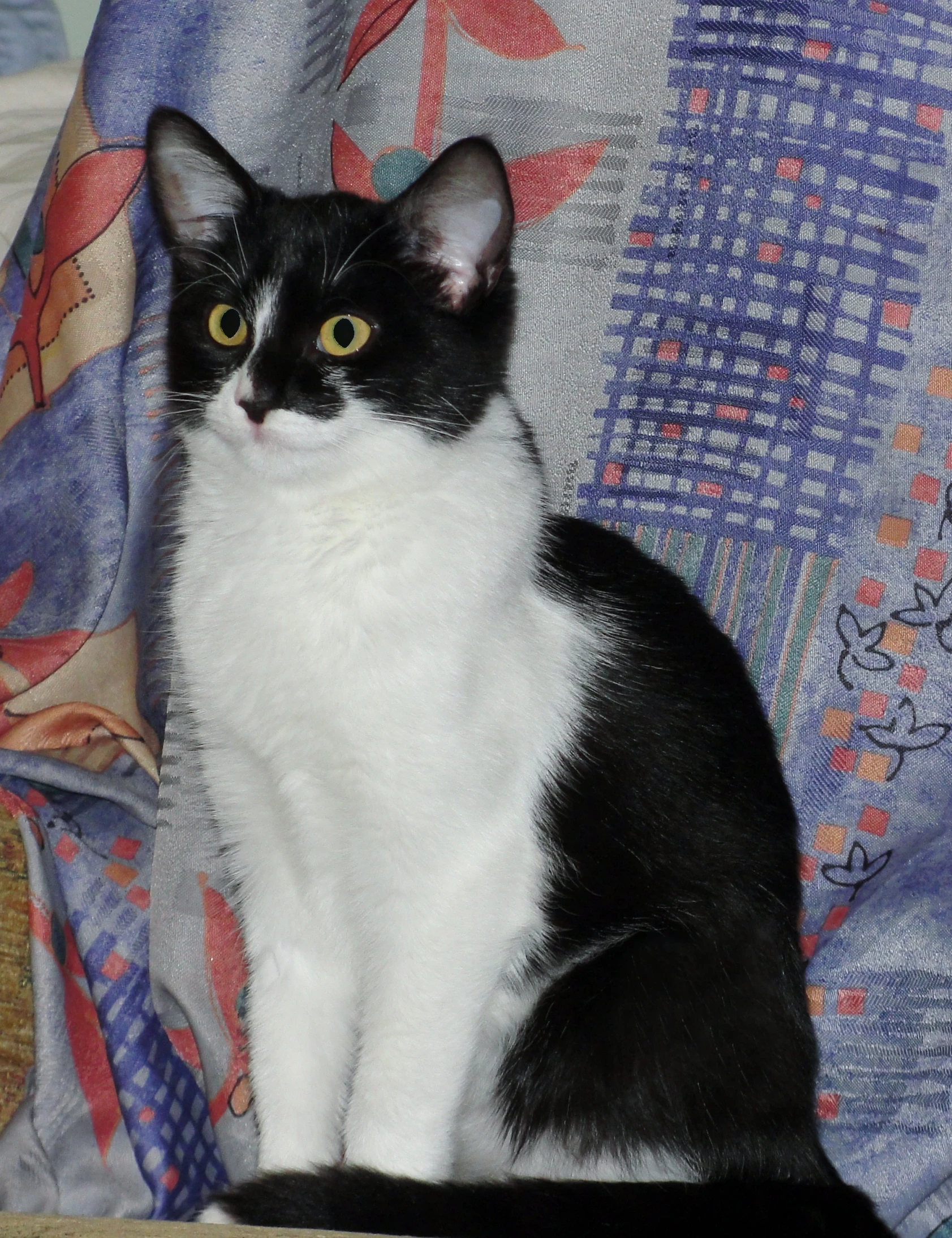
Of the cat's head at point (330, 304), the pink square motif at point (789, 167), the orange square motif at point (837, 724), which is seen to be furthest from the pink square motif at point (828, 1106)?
the pink square motif at point (789, 167)

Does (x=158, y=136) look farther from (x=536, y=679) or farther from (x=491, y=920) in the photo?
(x=491, y=920)

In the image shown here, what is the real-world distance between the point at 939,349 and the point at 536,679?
2.36 feet

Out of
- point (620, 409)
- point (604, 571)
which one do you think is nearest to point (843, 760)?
point (604, 571)

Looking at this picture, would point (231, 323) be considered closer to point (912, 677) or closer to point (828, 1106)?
point (912, 677)

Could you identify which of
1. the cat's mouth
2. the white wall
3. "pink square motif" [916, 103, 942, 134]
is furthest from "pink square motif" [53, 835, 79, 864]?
the white wall

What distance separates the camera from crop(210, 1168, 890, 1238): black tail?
983mm

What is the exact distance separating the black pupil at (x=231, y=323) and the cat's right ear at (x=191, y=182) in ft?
0.43

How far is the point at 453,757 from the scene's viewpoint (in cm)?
112

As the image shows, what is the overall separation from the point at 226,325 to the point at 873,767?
36.8 inches

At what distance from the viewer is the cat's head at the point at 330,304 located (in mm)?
1117

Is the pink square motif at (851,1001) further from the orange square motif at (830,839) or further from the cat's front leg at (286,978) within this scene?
the cat's front leg at (286,978)

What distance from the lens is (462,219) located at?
1.17 meters

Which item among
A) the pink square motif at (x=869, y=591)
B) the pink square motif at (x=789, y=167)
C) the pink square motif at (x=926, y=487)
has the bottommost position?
the pink square motif at (x=869, y=591)

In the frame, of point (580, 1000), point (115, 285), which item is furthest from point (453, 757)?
point (115, 285)
